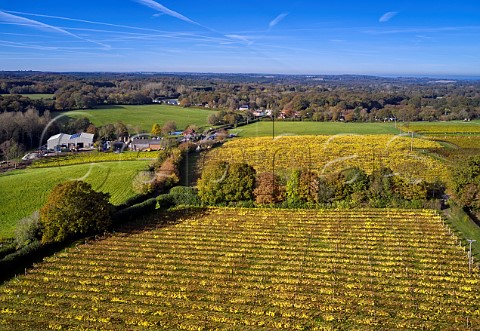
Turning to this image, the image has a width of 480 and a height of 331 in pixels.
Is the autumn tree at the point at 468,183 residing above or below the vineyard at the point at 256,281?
above

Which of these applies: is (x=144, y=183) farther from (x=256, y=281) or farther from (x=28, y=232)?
(x=256, y=281)

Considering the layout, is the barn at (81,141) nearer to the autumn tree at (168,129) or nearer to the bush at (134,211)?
the autumn tree at (168,129)

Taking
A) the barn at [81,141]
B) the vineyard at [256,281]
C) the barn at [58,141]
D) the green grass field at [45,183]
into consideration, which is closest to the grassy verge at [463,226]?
the vineyard at [256,281]

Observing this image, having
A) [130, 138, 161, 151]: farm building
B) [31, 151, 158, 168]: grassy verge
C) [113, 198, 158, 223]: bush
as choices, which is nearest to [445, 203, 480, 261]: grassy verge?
[113, 198, 158, 223]: bush

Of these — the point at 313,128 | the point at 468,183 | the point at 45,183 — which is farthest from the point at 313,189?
the point at 313,128

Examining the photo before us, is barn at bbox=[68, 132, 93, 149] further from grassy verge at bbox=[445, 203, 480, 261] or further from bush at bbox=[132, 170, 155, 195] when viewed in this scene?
grassy verge at bbox=[445, 203, 480, 261]

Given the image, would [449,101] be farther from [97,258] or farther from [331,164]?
[97,258]

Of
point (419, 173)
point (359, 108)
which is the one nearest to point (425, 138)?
point (419, 173)
